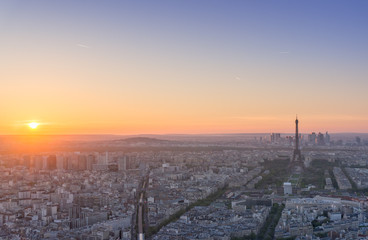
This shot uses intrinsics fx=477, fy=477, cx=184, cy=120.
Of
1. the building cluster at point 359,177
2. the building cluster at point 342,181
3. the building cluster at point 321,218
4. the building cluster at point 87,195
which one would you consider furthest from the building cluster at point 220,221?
the building cluster at point 359,177

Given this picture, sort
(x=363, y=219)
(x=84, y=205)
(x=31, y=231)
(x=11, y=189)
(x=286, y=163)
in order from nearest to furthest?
(x=31, y=231) < (x=363, y=219) < (x=84, y=205) < (x=11, y=189) < (x=286, y=163)

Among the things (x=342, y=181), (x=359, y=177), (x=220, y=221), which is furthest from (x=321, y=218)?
(x=359, y=177)

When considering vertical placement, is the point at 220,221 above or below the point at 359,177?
below

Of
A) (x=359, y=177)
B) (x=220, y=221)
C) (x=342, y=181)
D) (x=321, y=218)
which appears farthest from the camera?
(x=359, y=177)

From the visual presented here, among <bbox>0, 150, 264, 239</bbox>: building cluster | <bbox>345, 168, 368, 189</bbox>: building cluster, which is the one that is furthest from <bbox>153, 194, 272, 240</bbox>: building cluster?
<bbox>345, 168, 368, 189</bbox>: building cluster

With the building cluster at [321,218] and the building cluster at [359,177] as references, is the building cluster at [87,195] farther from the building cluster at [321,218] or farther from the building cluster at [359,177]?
the building cluster at [359,177]

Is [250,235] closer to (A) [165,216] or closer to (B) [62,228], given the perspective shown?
(A) [165,216]

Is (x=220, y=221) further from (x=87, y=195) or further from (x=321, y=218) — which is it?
(x=87, y=195)

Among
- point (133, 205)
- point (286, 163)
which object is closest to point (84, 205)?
point (133, 205)

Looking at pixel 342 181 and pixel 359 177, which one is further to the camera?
pixel 359 177
